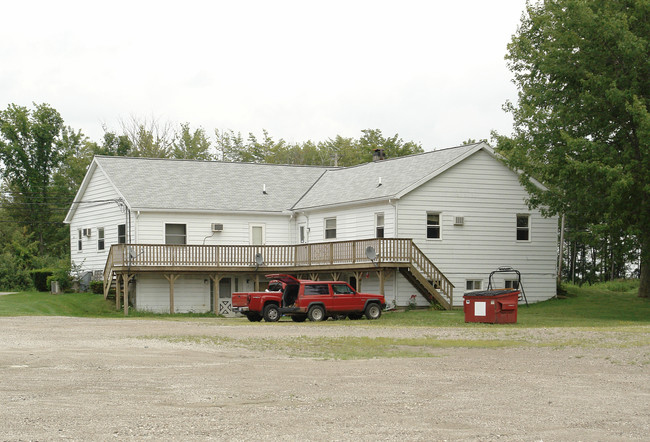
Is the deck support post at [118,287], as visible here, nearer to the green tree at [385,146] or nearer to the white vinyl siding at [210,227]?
the white vinyl siding at [210,227]

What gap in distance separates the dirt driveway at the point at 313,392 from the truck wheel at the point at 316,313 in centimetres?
1034

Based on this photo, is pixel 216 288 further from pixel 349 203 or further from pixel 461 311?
pixel 461 311

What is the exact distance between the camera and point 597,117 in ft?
111

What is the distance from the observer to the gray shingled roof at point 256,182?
132 ft

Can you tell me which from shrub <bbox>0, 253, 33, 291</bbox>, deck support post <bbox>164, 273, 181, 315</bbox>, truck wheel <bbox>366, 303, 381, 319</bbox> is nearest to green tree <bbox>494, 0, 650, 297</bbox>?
truck wheel <bbox>366, 303, 381, 319</bbox>

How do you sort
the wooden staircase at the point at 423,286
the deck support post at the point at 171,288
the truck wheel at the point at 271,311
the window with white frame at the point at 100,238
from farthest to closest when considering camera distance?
the window with white frame at the point at 100,238 < the deck support post at the point at 171,288 < the wooden staircase at the point at 423,286 < the truck wheel at the point at 271,311

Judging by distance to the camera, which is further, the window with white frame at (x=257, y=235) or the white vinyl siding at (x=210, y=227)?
the window with white frame at (x=257, y=235)

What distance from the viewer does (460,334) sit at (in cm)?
2364

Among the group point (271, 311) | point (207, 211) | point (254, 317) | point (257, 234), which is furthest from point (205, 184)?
point (271, 311)

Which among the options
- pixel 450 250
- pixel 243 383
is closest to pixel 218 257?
pixel 450 250

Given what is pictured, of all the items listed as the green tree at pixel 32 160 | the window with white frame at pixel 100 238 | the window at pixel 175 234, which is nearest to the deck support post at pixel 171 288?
the window at pixel 175 234

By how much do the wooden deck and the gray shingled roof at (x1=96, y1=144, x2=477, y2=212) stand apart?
273 cm

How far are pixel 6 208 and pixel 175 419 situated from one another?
6264cm

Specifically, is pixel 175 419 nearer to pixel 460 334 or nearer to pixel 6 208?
Answer: pixel 460 334
